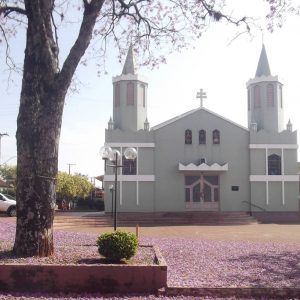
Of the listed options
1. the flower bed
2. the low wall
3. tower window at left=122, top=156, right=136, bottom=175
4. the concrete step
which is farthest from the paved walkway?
the flower bed

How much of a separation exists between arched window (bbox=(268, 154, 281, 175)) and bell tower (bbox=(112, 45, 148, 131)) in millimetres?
9425

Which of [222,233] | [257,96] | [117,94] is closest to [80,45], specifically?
[222,233]

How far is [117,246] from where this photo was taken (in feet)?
31.7

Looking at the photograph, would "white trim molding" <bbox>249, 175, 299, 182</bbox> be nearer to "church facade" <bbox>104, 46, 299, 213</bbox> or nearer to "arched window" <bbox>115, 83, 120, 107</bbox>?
"church facade" <bbox>104, 46, 299, 213</bbox>

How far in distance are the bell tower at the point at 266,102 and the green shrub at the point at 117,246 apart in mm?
28330

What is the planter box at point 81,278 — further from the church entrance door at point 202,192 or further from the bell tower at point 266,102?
the bell tower at point 266,102

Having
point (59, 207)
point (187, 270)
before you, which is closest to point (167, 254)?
point (187, 270)

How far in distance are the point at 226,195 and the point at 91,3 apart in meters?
26.5

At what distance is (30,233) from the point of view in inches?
402

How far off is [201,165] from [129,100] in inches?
277

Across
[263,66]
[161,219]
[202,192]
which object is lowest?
[161,219]

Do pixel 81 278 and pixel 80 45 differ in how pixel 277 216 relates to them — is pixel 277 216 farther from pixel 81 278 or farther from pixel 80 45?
pixel 81 278

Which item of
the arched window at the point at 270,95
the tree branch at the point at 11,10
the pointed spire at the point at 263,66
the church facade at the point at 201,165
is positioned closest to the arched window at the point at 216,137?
the church facade at the point at 201,165

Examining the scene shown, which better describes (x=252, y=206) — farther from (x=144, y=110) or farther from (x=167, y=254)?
(x=167, y=254)
